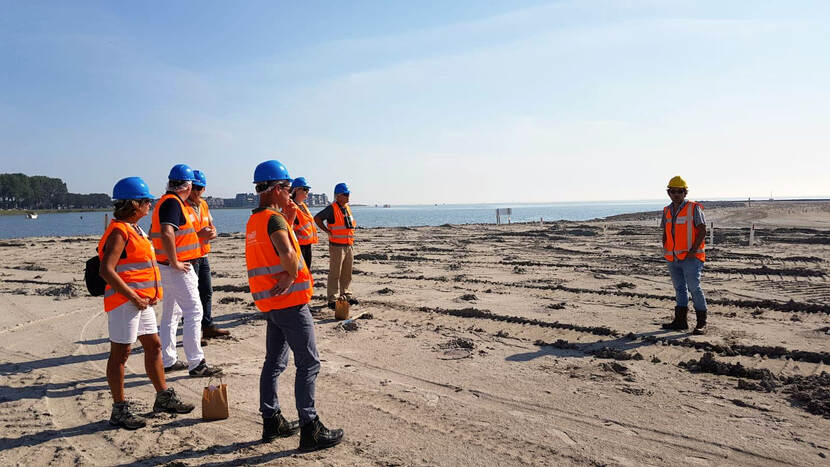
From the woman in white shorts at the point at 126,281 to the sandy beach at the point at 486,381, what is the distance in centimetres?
43

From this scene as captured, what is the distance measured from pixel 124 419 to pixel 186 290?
145cm

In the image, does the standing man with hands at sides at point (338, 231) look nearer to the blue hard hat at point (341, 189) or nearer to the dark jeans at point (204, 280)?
the blue hard hat at point (341, 189)

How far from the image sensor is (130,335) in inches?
156

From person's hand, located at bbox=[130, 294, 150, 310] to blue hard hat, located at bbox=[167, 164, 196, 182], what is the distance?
1588mm

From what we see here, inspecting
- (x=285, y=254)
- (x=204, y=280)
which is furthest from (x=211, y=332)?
(x=285, y=254)

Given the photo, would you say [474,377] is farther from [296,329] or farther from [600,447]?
[296,329]

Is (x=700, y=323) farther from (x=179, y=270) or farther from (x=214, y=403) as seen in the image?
(x=179, y=270)

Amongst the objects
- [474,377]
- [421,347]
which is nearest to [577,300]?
[421,347]

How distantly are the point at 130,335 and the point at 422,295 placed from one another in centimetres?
648

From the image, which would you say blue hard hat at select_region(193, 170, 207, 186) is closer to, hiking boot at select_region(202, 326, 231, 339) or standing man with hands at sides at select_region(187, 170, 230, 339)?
standing man with hands at sides at select_region(187, 170, 230, 339)

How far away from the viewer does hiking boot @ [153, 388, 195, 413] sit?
427cm

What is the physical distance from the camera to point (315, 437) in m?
3.62

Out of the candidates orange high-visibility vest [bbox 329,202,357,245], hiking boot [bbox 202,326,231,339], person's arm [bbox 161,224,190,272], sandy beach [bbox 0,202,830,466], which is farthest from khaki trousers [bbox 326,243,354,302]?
person's arm [bbox 161,224,190,272]

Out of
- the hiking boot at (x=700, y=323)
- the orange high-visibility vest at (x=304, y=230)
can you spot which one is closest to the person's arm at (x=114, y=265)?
the orange high-visibility vest at (x=304, y=230)
